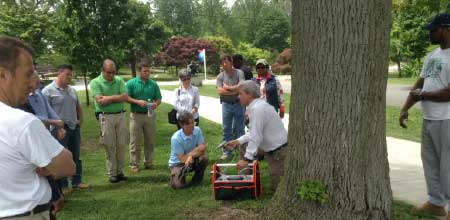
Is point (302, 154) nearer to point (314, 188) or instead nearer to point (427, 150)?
point (314, 188)

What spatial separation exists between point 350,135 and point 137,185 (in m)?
3.95

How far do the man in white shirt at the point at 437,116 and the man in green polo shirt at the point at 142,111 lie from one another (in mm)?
4250

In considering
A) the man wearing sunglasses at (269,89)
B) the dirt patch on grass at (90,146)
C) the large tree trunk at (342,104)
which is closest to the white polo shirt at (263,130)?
the large tree trunk at (342,104)

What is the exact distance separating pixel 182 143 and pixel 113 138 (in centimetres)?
118

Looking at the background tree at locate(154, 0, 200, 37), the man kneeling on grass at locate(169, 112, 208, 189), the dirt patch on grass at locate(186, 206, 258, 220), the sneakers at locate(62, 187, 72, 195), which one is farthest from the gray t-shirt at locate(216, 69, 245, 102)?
the background tree at locate(154, 0, 200, 37)

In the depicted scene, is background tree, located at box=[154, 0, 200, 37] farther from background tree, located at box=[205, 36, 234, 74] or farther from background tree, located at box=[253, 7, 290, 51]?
background tree, located at box=[205, 36, 234, 74]

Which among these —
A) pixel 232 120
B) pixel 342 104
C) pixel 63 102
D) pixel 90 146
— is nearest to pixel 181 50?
pixel 90 146

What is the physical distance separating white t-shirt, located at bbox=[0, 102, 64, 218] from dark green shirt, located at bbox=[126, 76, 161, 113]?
18.1 ft

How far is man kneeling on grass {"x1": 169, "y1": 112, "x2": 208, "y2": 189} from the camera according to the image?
655 centimetres

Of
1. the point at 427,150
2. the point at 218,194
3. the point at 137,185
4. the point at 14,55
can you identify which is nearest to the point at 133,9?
the point at 137,185

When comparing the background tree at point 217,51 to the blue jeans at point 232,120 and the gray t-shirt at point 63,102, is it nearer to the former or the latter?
the blue jeans at point 232,120

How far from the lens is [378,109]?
3.91 meters

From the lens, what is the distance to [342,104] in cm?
385

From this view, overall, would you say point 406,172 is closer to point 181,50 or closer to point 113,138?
point 113,138
